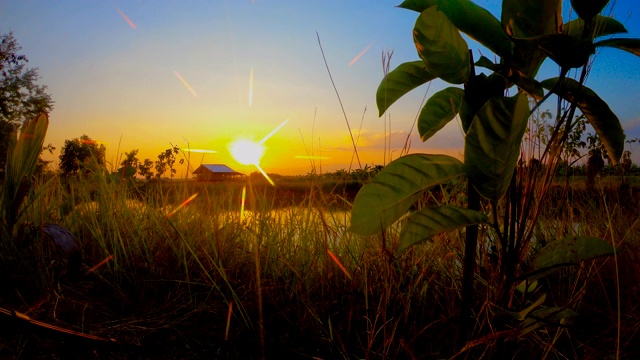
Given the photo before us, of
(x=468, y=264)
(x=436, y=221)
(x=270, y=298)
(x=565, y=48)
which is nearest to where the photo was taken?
(x=565, y=48)

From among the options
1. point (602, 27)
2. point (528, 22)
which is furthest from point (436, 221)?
point (602, 27)

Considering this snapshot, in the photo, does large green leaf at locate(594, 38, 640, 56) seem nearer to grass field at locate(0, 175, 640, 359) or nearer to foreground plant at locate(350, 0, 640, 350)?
foreground plant at locate(350, 0, 640, 350)

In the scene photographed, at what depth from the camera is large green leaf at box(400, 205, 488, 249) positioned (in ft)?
3.08

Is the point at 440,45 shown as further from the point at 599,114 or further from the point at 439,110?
the point at 599,114

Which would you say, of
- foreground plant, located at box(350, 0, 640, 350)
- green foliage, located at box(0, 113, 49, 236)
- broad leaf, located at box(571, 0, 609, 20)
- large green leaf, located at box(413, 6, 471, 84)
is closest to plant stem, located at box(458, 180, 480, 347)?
foreground plant, located at box(350, 0, 640, 350)

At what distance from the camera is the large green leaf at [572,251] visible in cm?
92

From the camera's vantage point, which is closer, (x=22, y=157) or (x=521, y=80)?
(x=521, y=80)

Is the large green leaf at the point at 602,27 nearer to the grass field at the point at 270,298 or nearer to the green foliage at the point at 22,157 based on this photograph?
the grass field at the point at 270,298

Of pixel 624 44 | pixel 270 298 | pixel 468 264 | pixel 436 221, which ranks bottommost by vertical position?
pixel 270 298

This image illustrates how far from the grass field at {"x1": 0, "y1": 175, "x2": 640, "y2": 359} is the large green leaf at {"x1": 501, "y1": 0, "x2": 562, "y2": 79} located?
522mm

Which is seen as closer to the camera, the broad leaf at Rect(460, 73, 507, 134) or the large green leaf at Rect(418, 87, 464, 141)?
the broad leaf at Rect(460, 73, 507, 134)

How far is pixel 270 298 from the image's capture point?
5.32 ft

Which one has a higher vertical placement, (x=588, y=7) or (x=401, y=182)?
(x=588, y=7)

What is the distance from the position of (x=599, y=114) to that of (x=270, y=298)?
1.18 metres
